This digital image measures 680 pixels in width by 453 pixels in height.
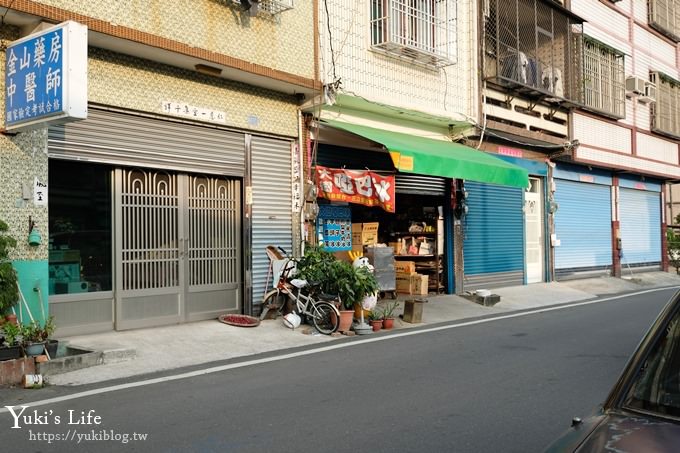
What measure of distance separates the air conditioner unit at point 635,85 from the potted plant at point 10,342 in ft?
75.4

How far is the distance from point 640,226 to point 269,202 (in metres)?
19.5

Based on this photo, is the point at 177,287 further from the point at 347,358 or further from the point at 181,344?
the point at 347,358

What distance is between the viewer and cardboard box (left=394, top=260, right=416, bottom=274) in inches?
637

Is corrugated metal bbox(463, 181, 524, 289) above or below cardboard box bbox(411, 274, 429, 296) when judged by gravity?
above

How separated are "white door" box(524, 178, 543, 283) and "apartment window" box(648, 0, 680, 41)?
11284mm

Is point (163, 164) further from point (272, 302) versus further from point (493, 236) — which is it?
point (493, 236)

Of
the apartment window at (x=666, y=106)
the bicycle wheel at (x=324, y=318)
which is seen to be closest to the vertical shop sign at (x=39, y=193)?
the bicycle wheel at (x=324, y=318)

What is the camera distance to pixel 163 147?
1029cm

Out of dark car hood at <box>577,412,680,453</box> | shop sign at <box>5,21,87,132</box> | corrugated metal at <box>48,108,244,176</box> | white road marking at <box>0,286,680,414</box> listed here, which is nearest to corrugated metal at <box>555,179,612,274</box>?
white road marking at <box>0,286,680,414</box>

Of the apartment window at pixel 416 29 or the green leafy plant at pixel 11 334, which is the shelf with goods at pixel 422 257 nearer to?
the apartment window at pixel 416 29

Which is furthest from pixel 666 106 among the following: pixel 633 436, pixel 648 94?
pixel 633 436

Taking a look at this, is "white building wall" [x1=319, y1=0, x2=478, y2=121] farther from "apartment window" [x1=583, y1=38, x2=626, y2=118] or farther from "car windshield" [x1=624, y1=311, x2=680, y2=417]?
"car windshield" [x1=624, y1=311, x2=680, y2=417]

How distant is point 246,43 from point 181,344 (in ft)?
17.6

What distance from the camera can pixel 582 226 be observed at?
22.1m
